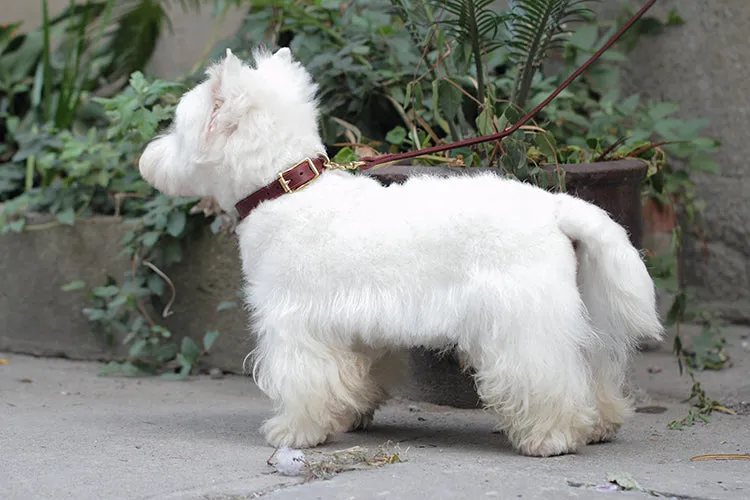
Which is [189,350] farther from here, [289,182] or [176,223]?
[289,182]

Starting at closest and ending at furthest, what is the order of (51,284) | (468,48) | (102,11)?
(468,48), (51,284), (102,11)

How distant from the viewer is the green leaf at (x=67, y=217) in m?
5.29

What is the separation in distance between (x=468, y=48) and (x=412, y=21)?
26 cm

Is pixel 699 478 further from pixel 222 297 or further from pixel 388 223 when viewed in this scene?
pixel 222 297

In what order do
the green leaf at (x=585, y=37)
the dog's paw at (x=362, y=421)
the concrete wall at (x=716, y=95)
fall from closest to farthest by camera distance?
1. the dog's paw at (x=362, y=421)
2. the green leaf at (x=585, y=37)
3. the concrete wall at (x=716, y=95)

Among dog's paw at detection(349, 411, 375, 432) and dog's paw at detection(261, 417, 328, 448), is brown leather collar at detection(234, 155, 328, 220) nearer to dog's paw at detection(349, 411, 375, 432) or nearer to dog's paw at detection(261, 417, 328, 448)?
dog's paw at detection(261, 417, 328, 448)

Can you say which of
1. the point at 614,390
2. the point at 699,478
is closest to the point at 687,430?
the point at 614,390

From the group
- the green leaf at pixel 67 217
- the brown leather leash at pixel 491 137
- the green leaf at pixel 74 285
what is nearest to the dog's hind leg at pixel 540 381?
the brown leather leash at pixel 491 137

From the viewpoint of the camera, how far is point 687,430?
3865 mm

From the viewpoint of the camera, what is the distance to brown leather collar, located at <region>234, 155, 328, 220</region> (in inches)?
133

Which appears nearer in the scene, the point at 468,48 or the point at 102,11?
the point at 468,48

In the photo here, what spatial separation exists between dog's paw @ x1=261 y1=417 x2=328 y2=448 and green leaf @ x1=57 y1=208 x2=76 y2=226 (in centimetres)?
230

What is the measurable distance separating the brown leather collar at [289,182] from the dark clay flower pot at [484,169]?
0.59m

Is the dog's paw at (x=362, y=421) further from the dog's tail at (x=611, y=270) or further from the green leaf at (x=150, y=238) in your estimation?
the green leaf at (x=150, y=238)
